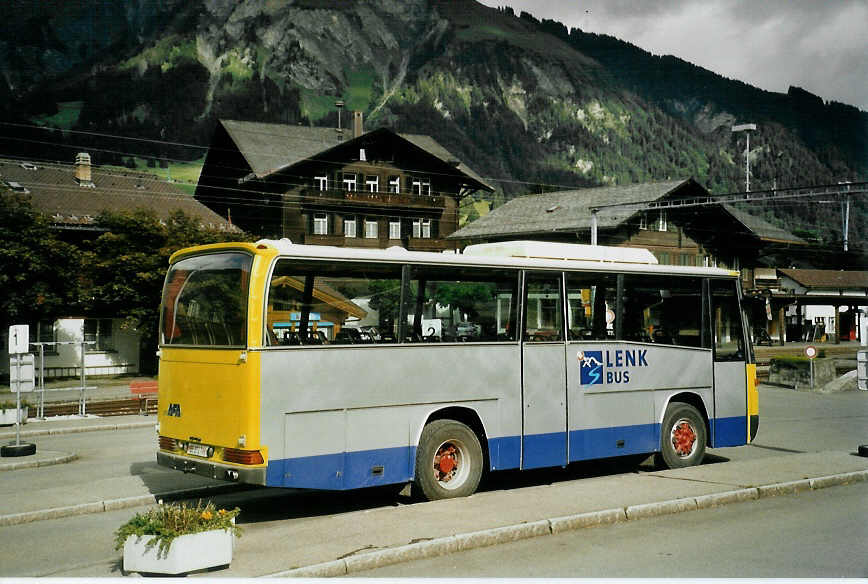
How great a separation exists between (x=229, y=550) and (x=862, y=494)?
28.6ft

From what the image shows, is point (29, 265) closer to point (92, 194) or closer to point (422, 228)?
point (92, 194)

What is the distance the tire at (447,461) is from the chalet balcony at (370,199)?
51157mm

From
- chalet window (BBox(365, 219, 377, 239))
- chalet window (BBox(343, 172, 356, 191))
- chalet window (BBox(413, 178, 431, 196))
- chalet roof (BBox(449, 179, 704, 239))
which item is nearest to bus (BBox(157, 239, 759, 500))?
chalet roof (BBox(449, 179, 704, 239))

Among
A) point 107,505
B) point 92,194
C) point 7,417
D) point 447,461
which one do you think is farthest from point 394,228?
point 107,505

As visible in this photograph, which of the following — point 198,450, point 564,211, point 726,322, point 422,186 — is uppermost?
point 422,186

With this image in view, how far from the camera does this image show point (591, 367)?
518 inches

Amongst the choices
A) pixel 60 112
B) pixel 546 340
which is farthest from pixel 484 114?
pixel 546 340

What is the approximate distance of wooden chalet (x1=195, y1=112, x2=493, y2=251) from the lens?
202 feet

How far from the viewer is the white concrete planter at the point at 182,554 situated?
25.0 feet

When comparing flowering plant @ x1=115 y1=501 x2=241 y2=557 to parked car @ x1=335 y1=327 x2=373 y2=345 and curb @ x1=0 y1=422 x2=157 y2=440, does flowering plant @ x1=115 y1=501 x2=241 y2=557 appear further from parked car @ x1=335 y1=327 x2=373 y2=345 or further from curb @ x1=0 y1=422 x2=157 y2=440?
curb @ x1=0 y1=422 x2=157 y2=440

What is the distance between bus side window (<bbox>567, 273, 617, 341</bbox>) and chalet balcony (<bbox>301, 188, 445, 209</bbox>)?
4963 centimetres

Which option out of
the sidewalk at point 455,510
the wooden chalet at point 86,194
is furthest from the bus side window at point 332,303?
the wooden chalet at point 86,194

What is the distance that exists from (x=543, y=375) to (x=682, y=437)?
128 inches

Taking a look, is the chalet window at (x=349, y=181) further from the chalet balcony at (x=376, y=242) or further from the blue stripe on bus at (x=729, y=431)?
the blue stripe on bus at (x=729, y=431)
